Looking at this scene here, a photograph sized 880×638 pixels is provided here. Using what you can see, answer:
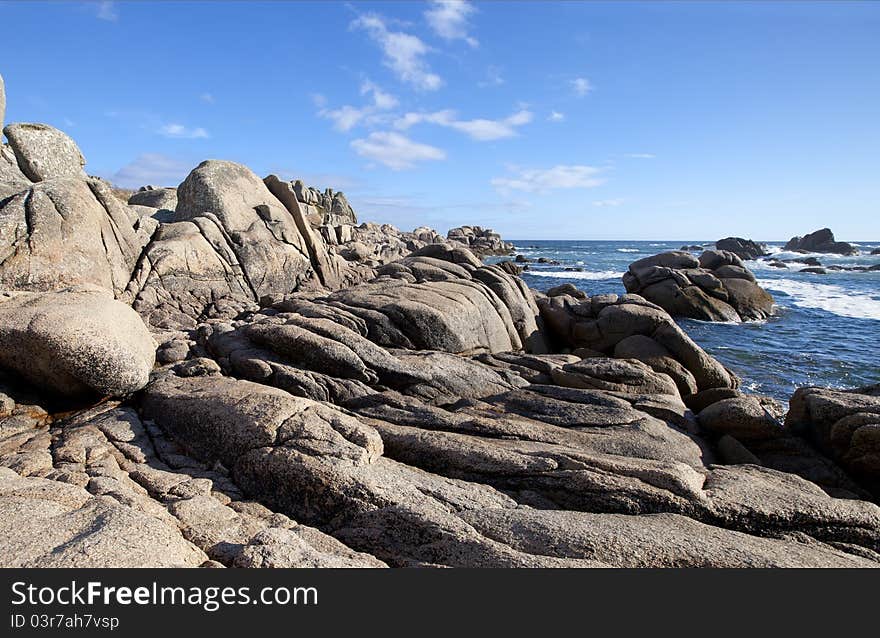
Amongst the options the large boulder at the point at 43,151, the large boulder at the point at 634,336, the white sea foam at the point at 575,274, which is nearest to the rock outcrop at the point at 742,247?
the white sea foam at the point at 575,274

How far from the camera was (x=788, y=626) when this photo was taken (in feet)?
15.9

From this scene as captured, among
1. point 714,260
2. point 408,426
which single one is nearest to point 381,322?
point 408,426

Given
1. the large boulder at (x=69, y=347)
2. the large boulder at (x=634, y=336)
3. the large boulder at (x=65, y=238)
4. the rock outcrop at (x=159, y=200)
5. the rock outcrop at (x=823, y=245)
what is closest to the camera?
the large boulder at (x=69, y=347)

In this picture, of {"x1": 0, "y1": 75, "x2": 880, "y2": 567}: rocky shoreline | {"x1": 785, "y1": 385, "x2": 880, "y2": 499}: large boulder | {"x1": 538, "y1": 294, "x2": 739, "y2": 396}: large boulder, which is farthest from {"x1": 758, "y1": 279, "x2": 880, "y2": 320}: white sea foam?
{"x1": 785, "y1": 385, "x2": 880, "y2": 499}: large boulder

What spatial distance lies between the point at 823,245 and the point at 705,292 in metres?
116

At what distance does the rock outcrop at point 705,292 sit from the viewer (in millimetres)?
32044

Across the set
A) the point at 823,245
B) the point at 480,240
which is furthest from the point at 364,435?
the point at 823,245

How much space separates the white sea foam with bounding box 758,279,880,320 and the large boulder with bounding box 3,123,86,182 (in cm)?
4799

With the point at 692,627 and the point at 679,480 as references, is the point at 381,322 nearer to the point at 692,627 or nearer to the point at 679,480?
Result: the point at 679,480

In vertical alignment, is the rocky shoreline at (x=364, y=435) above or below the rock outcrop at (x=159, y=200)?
below

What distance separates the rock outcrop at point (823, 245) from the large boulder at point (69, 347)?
14189 centimetres

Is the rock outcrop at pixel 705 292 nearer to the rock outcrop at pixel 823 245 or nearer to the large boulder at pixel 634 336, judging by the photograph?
the large boulder at pixel 634 336

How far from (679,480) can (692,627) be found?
2.52 meters

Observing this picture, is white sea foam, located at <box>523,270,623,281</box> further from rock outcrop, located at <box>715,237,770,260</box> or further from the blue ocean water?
rock outcrop, located at <box>715,237,770,260</box>
